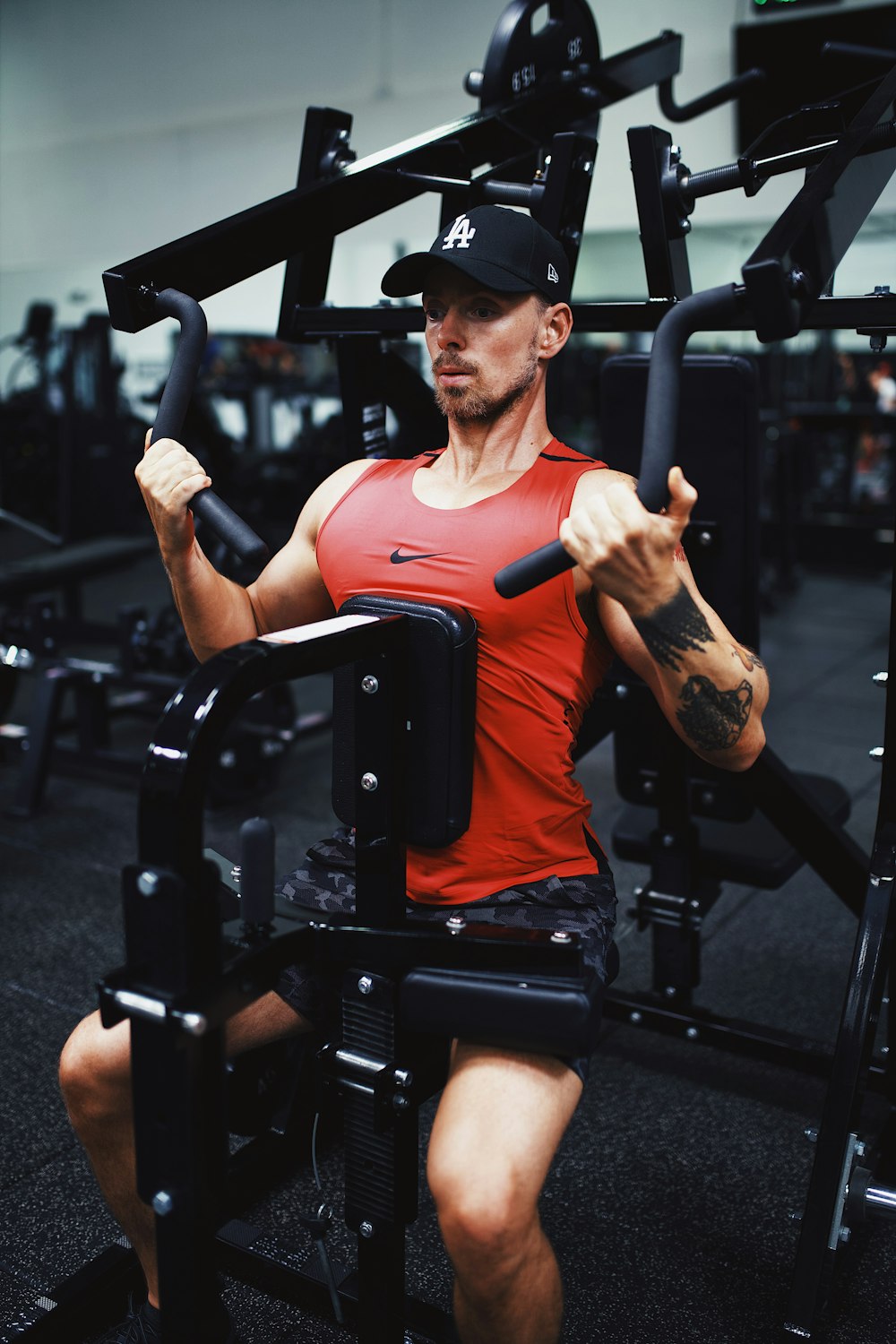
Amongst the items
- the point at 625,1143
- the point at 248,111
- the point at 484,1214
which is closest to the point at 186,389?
the point at 484,1214

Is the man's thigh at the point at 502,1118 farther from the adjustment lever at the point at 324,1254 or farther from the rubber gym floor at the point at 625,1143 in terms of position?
the rubber gym floor at the point at 625,1143

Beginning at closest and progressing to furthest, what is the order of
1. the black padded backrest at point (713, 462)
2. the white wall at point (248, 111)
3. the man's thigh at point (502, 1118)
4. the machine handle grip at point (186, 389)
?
the man's thigh at point (502, 1118), the machine handle grip at point (186, 389), the black padded backrest at point (713, 462), the white wall at point (248, 111)

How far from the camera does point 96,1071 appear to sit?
1.33m

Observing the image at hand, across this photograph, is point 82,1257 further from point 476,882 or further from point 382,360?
point 382,360

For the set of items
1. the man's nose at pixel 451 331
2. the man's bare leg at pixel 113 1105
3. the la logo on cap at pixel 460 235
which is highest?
the la logo on cap at pixel 460 235

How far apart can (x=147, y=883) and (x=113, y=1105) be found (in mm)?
439

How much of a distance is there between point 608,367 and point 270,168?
4.63 meters

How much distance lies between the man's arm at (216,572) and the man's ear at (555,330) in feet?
1.08

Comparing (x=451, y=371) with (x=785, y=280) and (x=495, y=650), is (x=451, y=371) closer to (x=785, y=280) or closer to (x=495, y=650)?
(x=495, y=650)

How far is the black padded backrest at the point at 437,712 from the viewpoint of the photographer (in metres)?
1.31

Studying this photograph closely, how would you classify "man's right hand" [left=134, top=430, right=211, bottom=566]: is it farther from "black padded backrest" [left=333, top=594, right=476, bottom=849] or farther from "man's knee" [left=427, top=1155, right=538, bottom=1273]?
"man's knee" [left=427, top=1155, right=538, bottom=1273]

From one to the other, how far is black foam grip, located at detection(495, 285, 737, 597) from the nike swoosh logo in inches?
15.6

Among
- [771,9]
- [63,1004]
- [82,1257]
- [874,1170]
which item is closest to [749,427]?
[874,1170]

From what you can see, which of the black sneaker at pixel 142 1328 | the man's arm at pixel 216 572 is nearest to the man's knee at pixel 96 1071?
the black sneaker at pixel 142 1328
